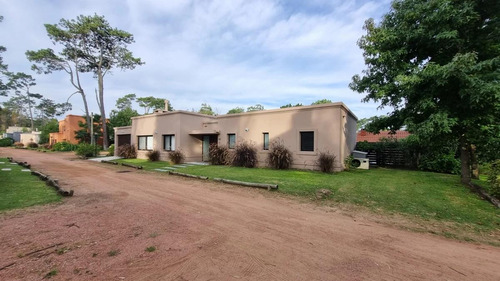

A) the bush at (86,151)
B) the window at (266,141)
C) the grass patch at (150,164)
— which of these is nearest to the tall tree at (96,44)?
the bush at (86,151)

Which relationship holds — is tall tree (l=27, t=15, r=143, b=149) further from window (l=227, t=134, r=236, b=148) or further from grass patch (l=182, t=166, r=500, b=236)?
grass patch (l=182, t=166, r=500, b=236)

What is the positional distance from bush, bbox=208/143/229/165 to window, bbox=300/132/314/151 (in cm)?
518

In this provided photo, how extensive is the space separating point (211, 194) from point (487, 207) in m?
7.77

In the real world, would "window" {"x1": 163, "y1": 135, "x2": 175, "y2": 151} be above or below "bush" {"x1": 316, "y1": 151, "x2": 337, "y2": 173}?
above

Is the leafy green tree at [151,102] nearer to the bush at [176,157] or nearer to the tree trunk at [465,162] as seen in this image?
the bush at [176,157]

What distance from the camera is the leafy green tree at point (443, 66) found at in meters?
7.29

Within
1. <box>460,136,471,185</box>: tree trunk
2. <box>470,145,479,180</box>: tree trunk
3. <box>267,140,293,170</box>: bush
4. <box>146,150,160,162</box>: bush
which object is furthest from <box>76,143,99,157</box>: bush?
<box>470,145,479,180</box>: tree trunk

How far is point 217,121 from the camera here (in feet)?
54.3

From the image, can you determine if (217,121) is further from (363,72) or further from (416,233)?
(416,233)

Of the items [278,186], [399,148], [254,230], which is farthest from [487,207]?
[399,148]

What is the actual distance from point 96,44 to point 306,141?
103 feet

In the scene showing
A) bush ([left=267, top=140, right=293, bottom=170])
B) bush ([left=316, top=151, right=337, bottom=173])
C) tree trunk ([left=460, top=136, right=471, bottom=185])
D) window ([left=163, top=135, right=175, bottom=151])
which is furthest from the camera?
window ([left=163, top=135, right=175, bottom=151])

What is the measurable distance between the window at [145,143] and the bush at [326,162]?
14.7 metres

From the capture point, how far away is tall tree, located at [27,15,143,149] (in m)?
26.5
